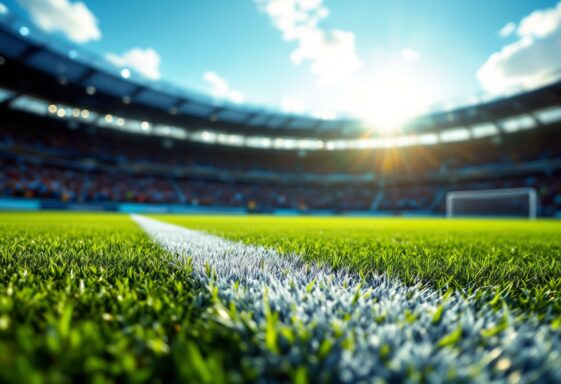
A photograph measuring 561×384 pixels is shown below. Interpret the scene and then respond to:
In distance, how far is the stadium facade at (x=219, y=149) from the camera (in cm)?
2209

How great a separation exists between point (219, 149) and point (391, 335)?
3587cm

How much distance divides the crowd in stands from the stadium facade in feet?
0.39

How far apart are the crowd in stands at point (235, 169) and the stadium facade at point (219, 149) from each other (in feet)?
0.39

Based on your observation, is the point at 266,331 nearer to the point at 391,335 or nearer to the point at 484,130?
the point at 391,335

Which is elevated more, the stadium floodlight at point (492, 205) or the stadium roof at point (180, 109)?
the stadium roof at point (180, 109)

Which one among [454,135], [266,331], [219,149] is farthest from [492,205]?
[266,331]

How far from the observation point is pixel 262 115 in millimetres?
28609

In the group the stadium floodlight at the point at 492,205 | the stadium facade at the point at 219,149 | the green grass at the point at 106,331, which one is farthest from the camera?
the stadium floodlight at the point at 492,205

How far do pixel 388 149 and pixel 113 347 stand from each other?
127ft

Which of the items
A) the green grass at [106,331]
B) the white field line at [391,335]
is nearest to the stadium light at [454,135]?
the white field line at [391,335]

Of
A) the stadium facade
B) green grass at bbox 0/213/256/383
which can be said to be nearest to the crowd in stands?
A: the stadium facade

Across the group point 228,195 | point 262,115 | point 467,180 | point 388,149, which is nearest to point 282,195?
point 228,195

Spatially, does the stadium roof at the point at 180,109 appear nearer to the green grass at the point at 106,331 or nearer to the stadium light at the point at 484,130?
the stadium light at the point at 484,130

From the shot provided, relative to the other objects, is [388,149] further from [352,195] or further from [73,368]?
[73,368]
